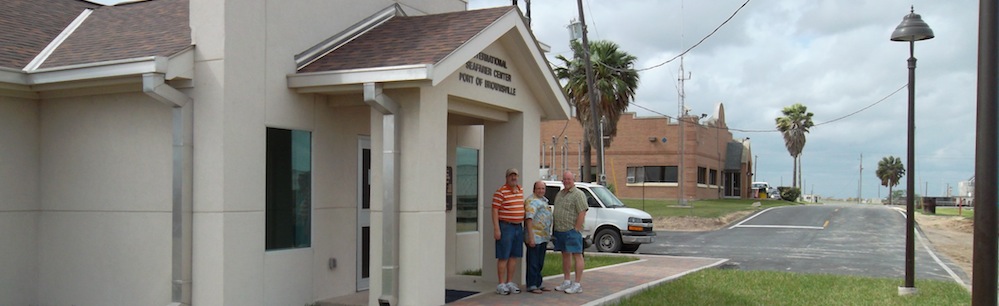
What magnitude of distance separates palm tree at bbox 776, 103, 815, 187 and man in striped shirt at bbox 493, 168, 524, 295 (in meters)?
67.0

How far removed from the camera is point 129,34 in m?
10.2

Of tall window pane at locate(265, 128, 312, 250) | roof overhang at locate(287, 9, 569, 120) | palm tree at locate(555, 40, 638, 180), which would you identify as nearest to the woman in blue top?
roof overhang at locate(287, 9, 569, 120)

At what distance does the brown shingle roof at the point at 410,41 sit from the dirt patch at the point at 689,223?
72.3 feet

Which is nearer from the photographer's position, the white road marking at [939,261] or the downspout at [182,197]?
the downspout at [182,197]

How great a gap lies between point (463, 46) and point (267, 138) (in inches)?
95.5

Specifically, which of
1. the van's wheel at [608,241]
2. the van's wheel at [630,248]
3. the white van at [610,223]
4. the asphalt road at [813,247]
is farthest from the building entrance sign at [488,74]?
the van's wheel at [630,248]

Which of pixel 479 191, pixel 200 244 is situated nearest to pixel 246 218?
pixel 200 244

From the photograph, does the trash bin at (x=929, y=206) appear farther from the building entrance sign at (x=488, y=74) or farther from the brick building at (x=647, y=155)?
the building entrance sign at (x=488, y=74)

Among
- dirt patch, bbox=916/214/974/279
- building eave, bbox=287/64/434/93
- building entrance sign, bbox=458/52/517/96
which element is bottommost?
dirt patch, bbox=916/214/974/279

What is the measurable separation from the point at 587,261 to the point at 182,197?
9097 millimetres

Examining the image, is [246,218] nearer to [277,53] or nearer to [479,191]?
[277,53]

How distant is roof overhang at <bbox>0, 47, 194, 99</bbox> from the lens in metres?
8.53

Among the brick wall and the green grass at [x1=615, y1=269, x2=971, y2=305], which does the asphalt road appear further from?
the brick wall

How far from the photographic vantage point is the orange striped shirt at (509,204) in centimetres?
1054
